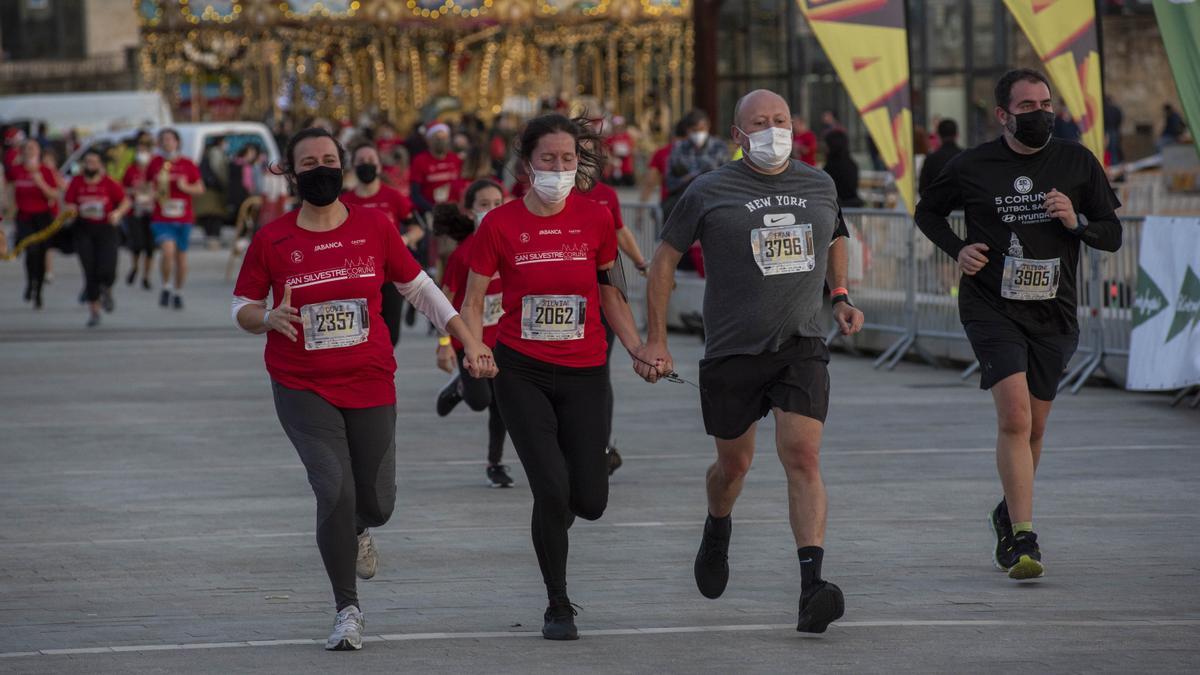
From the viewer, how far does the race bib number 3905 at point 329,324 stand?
22.5 ft

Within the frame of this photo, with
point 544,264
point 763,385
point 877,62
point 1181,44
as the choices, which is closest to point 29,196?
point 877,62

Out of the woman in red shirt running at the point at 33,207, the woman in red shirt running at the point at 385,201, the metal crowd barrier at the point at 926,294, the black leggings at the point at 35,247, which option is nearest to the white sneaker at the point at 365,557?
the woman in red shirt running at the point at 385,201

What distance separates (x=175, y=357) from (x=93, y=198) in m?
3.90

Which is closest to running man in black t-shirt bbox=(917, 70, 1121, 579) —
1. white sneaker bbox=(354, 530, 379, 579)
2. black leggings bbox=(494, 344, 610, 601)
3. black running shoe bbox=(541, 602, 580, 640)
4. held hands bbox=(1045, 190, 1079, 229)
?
held hands bbox=(1045, 190, 1079, 229)

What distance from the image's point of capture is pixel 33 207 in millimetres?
23391

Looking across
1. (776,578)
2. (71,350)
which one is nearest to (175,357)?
(71,350)

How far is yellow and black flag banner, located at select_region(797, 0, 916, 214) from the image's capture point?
14.9 meters

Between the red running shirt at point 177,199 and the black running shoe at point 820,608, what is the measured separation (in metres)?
16.7

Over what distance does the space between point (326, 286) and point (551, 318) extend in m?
0.79

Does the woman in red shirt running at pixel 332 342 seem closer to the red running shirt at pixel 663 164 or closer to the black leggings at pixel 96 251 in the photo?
the red running shirt at pixel 663 164

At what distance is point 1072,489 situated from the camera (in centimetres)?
1016

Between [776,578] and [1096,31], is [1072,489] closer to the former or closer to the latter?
[776,578]

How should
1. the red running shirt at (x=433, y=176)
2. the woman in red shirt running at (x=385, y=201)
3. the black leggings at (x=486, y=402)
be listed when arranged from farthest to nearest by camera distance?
1. the red running shirt at (x=433, y=176)
2. the woman in red shirt running at (x=385, y=201)
3. the black leggings at (x=486, y=402)

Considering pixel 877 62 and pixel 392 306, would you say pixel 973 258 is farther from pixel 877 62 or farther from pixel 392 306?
pixel 877 62
